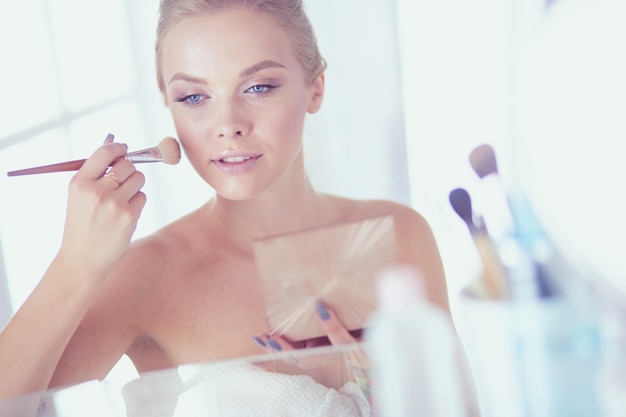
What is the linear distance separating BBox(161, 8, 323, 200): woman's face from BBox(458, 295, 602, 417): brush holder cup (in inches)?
11.2

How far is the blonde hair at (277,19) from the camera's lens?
89cm

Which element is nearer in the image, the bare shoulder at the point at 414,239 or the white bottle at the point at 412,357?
the white bottle at the point at 412,357

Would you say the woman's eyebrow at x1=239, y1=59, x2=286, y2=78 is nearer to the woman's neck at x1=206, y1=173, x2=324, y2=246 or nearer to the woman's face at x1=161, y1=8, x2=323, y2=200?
the woman's face at x1=161, y1=8, x2=323, y2=200

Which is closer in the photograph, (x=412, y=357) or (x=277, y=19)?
(x=412, y=357)

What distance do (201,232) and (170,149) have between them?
0.32ft

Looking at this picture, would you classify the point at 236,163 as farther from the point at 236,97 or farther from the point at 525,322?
the point at 525,322

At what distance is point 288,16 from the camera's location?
35.8 inches

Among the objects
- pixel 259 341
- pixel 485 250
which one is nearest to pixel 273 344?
pixel 259 341

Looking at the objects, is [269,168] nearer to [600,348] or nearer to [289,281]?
[289,281]

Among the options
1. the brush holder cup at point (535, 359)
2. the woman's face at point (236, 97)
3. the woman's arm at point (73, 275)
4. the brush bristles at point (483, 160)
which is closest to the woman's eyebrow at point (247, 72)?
the woman's face at point (236, 97)

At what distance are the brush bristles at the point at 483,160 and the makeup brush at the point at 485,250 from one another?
0.09ft

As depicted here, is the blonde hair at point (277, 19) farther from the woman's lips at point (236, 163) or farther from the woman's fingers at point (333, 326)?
the woman's fingers at point (333, 326)

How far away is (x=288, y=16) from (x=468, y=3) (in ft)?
0.63

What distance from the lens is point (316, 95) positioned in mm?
935
